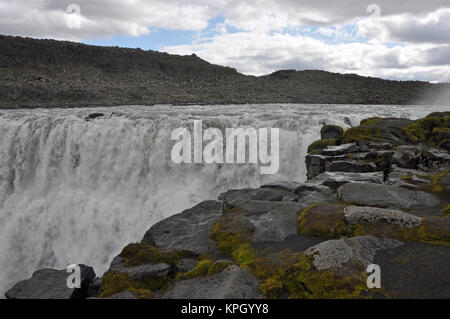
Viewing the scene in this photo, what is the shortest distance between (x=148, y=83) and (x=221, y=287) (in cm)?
6417

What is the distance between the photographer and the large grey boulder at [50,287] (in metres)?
5.89

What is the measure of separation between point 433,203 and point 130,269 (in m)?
4.83

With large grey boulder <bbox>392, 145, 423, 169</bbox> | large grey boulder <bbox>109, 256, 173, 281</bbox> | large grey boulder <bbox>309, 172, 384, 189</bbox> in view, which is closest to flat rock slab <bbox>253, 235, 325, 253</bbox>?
large grey boulder <bbox>109, 256, 173, 281</bbox>

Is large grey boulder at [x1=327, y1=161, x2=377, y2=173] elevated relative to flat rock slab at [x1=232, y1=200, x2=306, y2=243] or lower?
elevated

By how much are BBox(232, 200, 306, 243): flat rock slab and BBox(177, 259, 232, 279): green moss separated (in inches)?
33.9

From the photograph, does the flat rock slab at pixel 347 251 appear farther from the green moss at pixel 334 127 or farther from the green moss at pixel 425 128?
the green moss at pixel 334 127

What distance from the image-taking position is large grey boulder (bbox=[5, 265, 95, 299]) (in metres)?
5.89

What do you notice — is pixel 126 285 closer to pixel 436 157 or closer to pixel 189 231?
pixel 189 231

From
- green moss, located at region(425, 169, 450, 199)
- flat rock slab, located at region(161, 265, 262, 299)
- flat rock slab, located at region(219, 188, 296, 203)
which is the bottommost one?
flat rock slab, located at region(161, 265, 262, 299)

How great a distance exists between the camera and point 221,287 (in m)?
3.81

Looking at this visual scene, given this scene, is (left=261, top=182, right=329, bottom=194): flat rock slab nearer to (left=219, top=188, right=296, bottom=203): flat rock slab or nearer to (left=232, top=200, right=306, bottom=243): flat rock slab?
(left=219, top=188, right=296, bottom=203): flat rock slab

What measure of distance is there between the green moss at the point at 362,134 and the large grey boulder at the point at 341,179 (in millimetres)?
3714

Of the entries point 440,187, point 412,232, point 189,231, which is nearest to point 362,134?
point 440,187

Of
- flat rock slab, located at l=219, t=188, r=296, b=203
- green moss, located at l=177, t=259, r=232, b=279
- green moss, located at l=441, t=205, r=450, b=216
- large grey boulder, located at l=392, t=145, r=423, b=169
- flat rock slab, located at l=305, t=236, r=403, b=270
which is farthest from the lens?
large grey boulder, located at l=392, t=145, r=423, b=169
